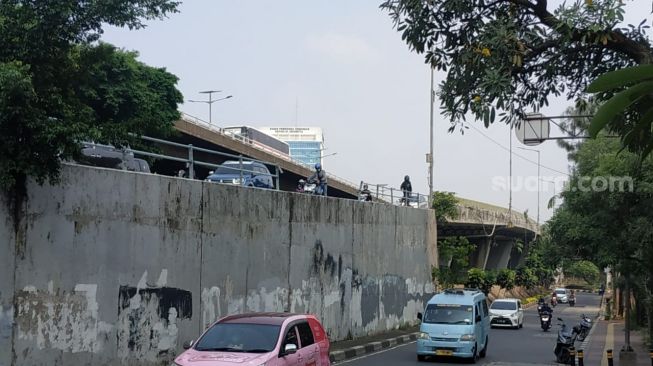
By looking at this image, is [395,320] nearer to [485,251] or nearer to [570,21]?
[570,21]

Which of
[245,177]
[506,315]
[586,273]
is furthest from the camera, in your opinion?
[586,273]

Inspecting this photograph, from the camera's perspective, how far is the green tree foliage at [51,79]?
11.9 m

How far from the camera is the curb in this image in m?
22.1

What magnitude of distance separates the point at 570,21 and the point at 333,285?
15.9 m

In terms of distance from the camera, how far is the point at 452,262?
46.5m

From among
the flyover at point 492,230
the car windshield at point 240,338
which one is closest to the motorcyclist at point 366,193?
the car windshield at point 240,338

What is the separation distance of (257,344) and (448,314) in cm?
1188

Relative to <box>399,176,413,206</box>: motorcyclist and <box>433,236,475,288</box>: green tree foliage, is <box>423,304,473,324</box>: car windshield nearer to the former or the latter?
<box>399,176,413,206</box>: motorcyclist

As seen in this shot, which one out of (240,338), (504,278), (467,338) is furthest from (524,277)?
(240,338)

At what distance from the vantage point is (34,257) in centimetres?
1346

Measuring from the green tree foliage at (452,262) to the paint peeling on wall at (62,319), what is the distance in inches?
1036

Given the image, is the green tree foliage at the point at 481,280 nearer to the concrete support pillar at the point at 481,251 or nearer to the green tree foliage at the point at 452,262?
the concrete support pillar at the point at 481,251

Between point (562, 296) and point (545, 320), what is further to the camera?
point (562, 296)

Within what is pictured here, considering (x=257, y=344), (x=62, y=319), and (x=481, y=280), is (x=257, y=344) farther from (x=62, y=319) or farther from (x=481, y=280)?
(x=481, y=280)
